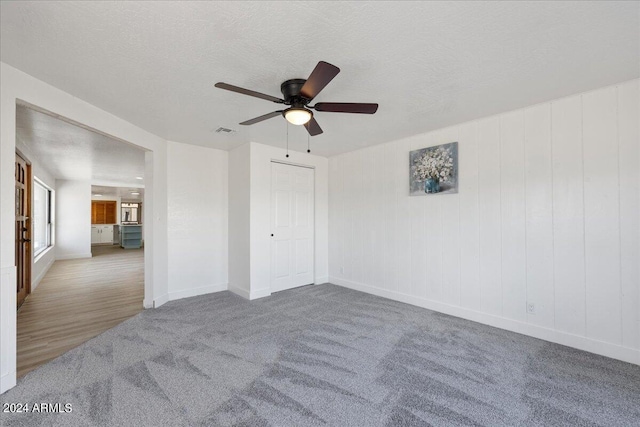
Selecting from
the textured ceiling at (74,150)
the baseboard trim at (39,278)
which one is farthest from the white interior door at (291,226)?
the baseboard trim at (39,278)

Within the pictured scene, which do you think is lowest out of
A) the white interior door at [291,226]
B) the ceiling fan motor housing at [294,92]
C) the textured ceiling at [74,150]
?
the white interior door at [291,226]

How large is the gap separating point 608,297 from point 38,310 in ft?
22.2

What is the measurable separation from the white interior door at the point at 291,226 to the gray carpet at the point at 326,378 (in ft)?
5.04

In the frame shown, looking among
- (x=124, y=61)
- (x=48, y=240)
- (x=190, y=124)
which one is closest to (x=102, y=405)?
(x=124, y=61)

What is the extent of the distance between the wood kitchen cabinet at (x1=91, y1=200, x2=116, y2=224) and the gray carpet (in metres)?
11.9

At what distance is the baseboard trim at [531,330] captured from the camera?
2596 millimetres

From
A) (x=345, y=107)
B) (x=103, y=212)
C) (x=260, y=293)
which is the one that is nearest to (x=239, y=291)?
(x=260, y=293)

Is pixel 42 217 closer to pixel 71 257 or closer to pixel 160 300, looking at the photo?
pixel 71 257

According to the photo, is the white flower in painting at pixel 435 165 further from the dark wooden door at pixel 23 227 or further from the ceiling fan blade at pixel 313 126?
the dark wooden door at pixel 23 227

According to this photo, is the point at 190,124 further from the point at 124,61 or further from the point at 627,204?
the point at 627,204

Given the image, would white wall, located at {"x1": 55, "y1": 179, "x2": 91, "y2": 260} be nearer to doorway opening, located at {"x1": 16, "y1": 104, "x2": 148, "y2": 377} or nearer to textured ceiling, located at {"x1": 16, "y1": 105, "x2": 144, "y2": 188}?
doorway opening, located at {"x1": 16, "y1": 104, "x2": 148, "y2": 377}

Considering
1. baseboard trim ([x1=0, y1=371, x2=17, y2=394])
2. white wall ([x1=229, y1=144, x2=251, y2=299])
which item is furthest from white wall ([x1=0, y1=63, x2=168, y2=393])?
white wall ([x1=229, y1=144, x2=251, y2=299])

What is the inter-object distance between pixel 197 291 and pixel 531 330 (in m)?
4.59

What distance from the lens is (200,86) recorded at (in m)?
2.59
